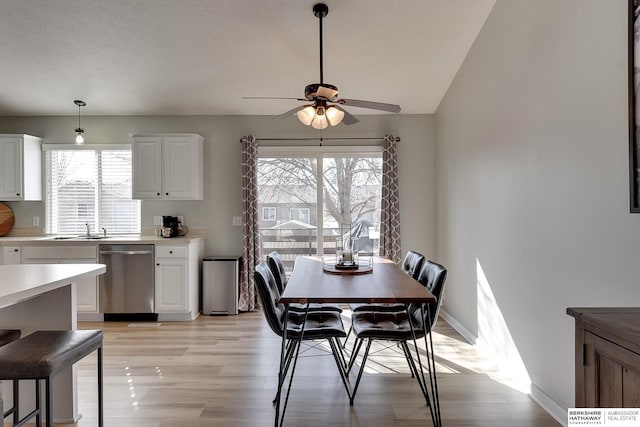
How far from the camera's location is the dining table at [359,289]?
75.3 inches

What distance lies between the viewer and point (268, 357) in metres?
3.12

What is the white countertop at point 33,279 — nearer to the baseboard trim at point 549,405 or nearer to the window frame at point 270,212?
the window frame at point 270,212

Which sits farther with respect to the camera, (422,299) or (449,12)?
(449,12)

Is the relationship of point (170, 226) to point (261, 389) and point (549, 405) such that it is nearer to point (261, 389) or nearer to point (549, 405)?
point (261, 389)

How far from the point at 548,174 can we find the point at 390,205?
7.73ft

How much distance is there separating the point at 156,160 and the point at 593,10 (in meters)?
4.20

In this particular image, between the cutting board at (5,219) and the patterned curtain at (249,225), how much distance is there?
2.91 metres

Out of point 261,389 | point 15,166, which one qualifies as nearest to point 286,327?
point 261,389

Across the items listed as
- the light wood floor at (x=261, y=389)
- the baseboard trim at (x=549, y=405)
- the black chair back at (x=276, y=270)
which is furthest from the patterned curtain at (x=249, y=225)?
the baseboard trim at (x=549, y=405)

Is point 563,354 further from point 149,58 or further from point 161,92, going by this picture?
point 161,92

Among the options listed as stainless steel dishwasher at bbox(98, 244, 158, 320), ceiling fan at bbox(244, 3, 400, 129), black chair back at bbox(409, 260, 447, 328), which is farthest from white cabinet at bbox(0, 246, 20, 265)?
black chair back at bbox(409, 260, 447, 328)

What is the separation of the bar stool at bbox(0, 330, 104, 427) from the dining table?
938 mm

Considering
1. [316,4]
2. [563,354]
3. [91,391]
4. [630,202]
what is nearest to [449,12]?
Result: [316,4]

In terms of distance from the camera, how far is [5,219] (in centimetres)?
459
